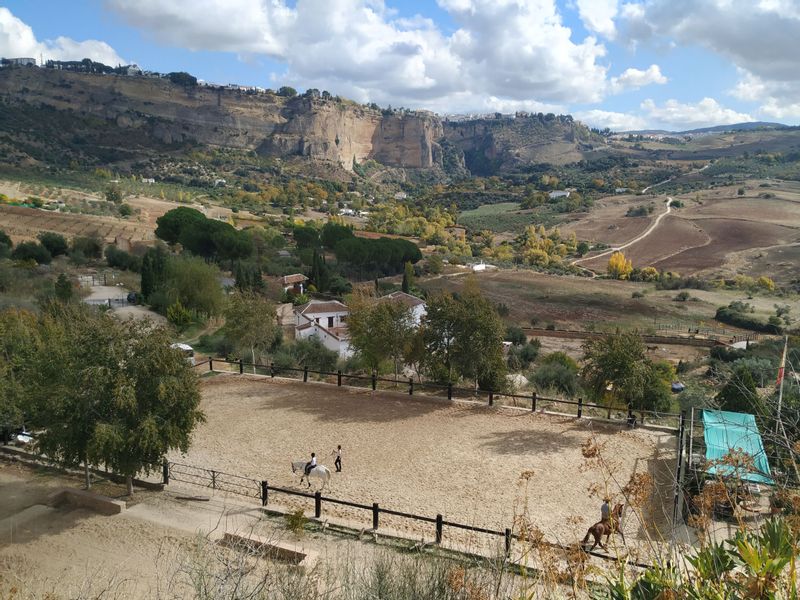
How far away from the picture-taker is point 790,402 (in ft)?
42.8

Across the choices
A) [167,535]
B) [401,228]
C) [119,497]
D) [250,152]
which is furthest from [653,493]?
[250,152]

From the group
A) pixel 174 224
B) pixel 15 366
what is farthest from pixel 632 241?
pixel 15 366

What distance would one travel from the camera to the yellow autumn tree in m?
66.9

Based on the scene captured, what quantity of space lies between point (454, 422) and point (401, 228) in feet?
253

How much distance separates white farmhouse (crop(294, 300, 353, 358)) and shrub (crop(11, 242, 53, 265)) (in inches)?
829

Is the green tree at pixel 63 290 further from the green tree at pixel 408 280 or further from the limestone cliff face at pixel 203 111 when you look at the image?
the limestone cliff face at pixel 203 111

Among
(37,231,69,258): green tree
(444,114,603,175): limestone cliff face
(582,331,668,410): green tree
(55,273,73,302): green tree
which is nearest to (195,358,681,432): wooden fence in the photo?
(582,331,668,410): green tree

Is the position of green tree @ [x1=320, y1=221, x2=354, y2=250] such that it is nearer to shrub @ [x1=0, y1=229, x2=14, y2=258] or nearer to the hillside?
shrub @ [x1=0, y1=229, x2=14, y2=258]

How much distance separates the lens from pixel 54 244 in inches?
1753

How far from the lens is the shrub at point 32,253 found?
131ft

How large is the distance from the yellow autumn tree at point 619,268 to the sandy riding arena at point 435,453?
5640cm

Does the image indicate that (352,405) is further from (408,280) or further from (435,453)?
(408,280)

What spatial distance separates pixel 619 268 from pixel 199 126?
106m

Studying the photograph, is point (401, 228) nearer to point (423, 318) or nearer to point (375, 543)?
point (423, 318)
